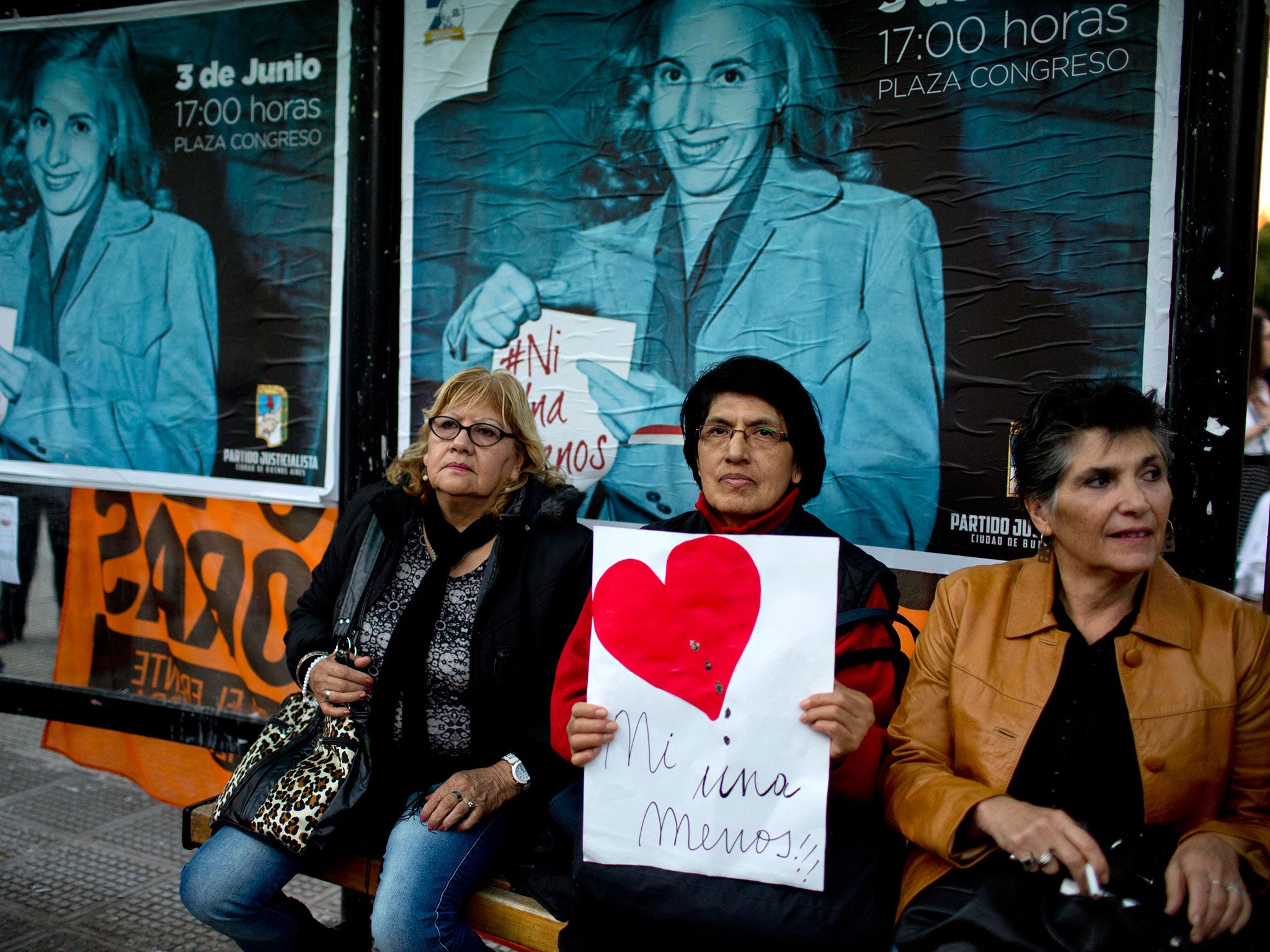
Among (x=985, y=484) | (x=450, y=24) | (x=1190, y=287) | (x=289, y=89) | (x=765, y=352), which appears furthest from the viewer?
(x=289, y=89)

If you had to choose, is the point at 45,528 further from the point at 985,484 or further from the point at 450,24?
the point at 985,484

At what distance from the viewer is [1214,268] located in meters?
2.29

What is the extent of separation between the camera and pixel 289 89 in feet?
11.0

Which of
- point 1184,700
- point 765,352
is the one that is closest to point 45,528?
point 765,352

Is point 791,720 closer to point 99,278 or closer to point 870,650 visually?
point 870,650

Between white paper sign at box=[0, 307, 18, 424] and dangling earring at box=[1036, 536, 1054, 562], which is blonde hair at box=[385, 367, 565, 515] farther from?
white paper sign at box=[0, 307, 18, 424]

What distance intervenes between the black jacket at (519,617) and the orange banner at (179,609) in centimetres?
95

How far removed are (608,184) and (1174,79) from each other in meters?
1.59

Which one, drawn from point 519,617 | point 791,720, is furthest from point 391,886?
point 791,720

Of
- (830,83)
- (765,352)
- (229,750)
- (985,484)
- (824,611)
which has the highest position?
(830,83)

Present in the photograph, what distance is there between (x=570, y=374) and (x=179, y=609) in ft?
6.28

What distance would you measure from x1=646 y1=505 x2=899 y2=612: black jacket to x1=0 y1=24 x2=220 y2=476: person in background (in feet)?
7.28

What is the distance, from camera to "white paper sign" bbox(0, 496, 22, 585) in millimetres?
3881

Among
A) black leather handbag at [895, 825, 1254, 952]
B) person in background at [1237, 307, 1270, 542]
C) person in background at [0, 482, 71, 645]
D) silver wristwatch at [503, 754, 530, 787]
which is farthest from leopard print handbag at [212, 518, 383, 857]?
person in background at [1237, 307, 1270, 542]
